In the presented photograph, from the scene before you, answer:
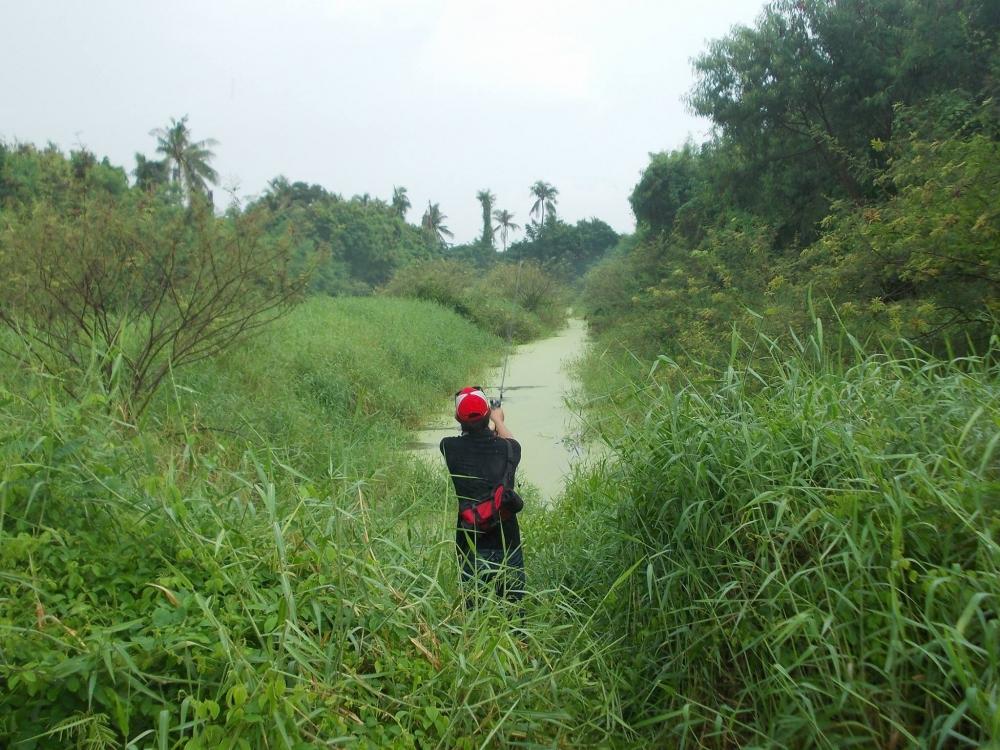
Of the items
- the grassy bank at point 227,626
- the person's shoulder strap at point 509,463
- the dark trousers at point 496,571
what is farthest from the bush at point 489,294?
the grassy bank at point 227,626

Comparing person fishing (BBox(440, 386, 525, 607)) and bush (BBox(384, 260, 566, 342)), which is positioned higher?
bush (BBox(384, 260, 566, 342))

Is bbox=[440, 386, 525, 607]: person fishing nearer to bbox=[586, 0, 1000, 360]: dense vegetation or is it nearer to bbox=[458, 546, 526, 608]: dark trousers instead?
bbox=[458, 546, 526, 608]: dark trousers

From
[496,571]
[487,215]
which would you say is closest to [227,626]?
[496,571]

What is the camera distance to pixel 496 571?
2686mm

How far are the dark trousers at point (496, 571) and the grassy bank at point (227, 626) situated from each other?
83 mm

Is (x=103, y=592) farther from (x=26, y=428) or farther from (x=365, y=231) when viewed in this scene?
(x=365, y=231)

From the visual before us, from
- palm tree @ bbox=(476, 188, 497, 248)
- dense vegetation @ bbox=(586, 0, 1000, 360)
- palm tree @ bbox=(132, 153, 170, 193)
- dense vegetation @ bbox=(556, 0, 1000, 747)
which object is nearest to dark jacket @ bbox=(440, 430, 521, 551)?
dense vegetation @ bbox=(556, 0, 1000, 747)

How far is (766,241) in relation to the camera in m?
11.1

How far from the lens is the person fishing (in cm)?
287

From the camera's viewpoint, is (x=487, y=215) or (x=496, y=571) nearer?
(x=496, y=571)

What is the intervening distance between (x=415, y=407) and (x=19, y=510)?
6833 millimetres

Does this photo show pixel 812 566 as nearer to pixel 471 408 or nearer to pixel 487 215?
pixel 471 408

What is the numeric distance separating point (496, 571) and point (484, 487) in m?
0.36

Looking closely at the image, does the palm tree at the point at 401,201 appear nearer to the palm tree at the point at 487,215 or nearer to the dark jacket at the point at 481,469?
the palm tree at the point at 487,215
